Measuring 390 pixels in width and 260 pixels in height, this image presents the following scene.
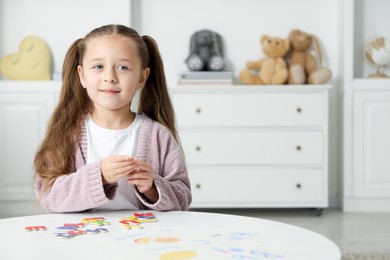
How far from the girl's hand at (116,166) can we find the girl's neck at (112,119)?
0.26 metres

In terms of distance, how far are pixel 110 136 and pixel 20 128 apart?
239 centimetres

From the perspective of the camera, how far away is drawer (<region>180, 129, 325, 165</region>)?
3746 mm

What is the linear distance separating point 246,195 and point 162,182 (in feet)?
7.86

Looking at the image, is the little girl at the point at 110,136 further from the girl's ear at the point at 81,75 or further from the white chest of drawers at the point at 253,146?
the white chest of drawers at the point at 253,146

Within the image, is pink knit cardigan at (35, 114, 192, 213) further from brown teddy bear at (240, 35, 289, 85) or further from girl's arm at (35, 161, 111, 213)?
brown teddy bear at (240, 35, 289, 85)

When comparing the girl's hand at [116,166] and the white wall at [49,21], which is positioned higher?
the white wall at [49,21]

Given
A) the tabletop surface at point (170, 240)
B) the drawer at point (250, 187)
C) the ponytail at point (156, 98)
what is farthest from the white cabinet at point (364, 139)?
the tabletop surface at point (170, 240)

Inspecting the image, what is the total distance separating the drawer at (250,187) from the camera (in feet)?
12.3

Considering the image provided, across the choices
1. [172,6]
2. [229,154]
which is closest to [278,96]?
[229,154]

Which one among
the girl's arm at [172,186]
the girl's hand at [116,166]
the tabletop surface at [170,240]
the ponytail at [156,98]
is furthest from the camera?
the ponytail at [156,98]

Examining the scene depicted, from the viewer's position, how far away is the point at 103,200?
134cm

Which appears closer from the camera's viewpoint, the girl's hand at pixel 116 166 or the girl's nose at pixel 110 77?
the girl's hand at pixel 116 166

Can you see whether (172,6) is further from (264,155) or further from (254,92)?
(264,155)

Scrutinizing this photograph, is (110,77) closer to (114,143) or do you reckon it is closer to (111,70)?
(111,70)
